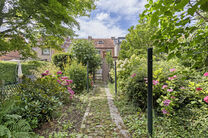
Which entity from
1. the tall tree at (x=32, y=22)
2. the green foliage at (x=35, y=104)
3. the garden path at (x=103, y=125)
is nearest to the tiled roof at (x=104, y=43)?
the tall tree at (x=32, y=22)

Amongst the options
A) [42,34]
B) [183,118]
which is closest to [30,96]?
[42,34]

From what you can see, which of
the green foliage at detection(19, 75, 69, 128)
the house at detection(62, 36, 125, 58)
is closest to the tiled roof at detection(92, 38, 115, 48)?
the house at detection(62, 36, 125, 58)

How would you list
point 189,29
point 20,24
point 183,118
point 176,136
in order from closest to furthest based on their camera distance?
1. point 189,29
2. point 176,136
3. point 20,24
4. point 183,118

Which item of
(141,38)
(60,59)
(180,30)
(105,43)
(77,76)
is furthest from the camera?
(105,43)

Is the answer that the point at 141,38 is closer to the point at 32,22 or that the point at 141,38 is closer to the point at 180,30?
the point at 32,22

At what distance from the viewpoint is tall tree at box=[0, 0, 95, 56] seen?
1778mm

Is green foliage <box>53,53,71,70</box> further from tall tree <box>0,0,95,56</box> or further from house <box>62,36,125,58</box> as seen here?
house <box>62,36,125,58</box>

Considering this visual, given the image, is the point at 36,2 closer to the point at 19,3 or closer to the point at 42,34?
the point at 19,3

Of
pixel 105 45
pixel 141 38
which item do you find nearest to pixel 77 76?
pixel 141 38

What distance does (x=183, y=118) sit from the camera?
2164 millimetres

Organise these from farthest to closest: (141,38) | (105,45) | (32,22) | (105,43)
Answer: (105,43) < (105,45) < (141,38) < (32,22)

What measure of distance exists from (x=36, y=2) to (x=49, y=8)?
238 millimetres

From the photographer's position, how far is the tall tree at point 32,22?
1.78 metres

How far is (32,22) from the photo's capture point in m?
2.37
